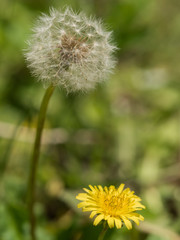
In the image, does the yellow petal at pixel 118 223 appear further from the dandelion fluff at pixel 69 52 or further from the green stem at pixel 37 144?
the dandelion fluff at pixel 69 52

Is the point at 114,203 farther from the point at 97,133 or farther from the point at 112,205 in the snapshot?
the point at 97,133

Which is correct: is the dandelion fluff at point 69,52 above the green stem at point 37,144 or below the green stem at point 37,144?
above

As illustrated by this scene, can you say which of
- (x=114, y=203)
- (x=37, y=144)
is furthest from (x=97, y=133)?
(x=114, y=203)

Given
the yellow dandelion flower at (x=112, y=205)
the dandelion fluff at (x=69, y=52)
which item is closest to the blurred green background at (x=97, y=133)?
the yellow dandelion flower at (x=112, y=205)

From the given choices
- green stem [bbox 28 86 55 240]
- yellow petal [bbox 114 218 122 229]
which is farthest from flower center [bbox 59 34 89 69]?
yellow petal [bbox 114 218 122 229]

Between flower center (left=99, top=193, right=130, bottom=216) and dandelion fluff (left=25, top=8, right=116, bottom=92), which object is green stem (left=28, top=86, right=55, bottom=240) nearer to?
dandelion fluff (left=25, top=8, right=116, bottom=92)

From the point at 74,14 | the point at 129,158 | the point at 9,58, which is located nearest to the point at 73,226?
the point at 129,158
